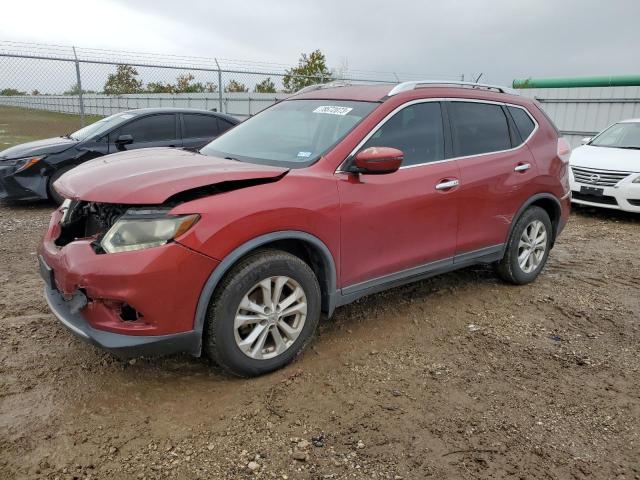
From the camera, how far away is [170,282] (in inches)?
103

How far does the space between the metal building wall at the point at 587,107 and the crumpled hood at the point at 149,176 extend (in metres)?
13.4

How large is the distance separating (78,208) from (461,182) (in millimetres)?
2699

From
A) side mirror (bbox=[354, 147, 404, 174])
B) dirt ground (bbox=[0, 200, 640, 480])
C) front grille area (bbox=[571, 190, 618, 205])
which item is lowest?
dirt ground (bbox=[0, 200, 640, 480])

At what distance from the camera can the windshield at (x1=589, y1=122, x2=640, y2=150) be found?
Answer: 8789 mm

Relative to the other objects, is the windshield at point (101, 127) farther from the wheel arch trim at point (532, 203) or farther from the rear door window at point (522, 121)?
the wheel arch trim at point (532, 203)

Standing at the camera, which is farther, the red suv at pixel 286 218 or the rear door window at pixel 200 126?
the rear door window at pixel 200 126

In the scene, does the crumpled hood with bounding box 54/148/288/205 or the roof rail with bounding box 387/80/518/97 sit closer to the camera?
the crumpled hood with bounding box 54/148/288/205

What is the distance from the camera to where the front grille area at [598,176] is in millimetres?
7930

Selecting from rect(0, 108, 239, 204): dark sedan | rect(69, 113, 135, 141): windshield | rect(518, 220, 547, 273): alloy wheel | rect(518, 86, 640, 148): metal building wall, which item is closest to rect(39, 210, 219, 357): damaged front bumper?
rect(518, 220, 547, 273): alloy wheel

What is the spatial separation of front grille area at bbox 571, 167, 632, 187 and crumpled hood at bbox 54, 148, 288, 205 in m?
6.78

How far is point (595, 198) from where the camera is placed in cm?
820

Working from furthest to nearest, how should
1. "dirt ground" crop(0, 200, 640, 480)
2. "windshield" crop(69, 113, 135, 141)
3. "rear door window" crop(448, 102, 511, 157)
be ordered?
"windshield" crop(69, 113, 135, 141) → "rear door window" crop(448, 102, 511, 157) → "dirt ground" crop(0, 200, 640, 480)

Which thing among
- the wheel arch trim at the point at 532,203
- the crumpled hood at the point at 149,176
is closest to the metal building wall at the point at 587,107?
the wheel arch trim at the point at 532,203

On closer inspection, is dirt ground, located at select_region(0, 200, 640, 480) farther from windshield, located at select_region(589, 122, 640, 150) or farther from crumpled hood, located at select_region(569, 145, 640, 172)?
windshield, located at select_region(589, 122, 640, 150)
